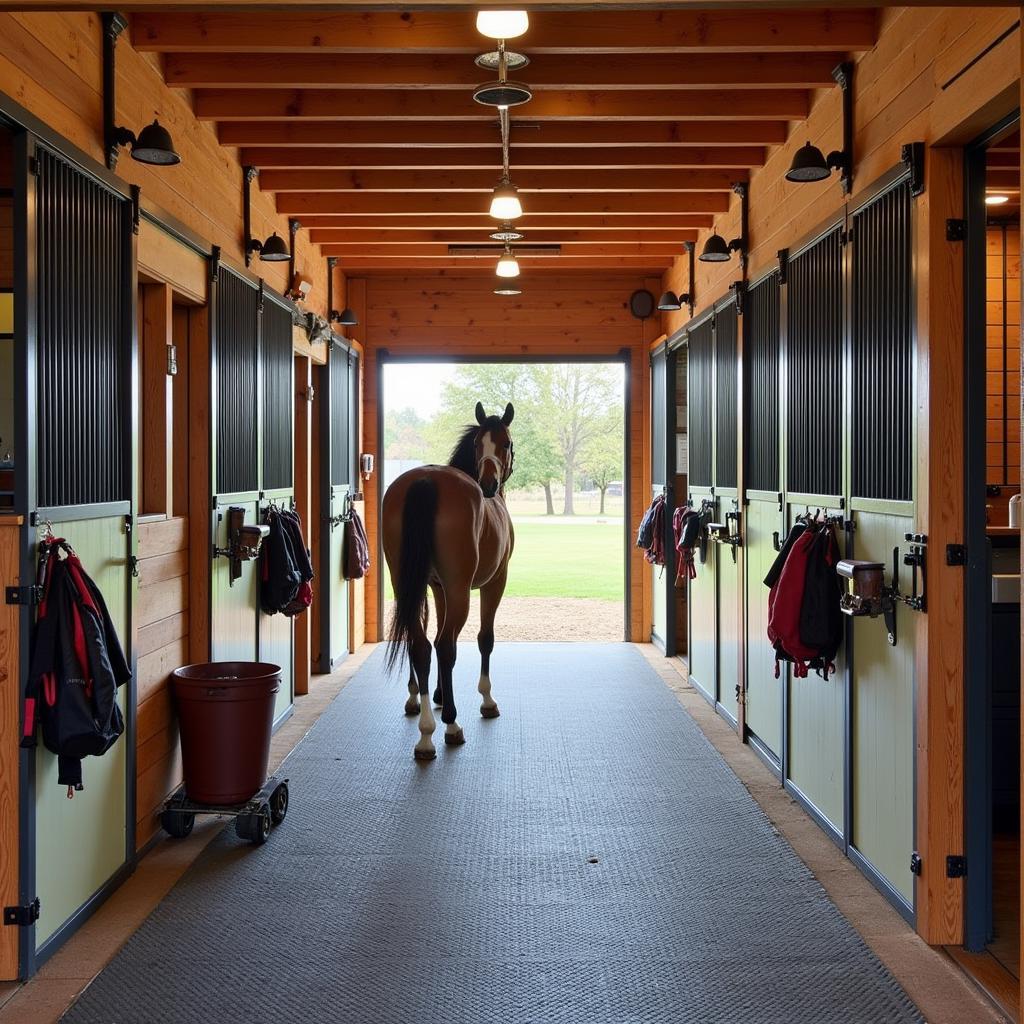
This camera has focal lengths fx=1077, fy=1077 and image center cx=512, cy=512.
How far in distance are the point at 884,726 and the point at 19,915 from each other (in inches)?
98.9

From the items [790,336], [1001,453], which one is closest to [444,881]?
[790,336]

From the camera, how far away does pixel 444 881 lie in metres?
3.47

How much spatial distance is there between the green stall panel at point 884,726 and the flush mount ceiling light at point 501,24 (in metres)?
1.84

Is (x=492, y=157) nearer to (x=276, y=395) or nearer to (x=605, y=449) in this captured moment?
(x=276, y=395)

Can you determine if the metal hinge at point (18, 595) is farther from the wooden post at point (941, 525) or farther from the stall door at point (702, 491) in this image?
the stall door at point (702, 491)

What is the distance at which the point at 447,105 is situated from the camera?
4488mm

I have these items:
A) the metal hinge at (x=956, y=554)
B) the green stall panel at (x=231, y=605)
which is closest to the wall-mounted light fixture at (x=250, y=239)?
the green stall panel at (x=231, y=605)

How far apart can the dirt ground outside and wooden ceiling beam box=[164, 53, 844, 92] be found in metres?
5.53

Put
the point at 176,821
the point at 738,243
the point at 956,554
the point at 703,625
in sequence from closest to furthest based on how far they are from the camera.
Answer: the point at 956,554 → the point at 176,821 → the point at 738,243 → the point at 703,625

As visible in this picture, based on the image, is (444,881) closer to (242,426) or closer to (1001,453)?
(242,426)

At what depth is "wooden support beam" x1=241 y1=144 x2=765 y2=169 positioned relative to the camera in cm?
520

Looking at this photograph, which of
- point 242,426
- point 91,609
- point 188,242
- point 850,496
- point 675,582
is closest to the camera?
point 91,609

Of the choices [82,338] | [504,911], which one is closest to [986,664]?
[504,911]

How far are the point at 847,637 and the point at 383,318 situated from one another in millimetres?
5670
